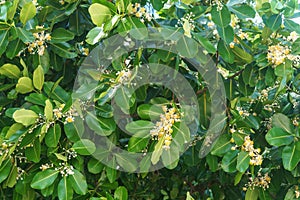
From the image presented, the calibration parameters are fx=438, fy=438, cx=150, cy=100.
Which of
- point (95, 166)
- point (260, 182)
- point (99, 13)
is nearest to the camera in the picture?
point (99, 13)

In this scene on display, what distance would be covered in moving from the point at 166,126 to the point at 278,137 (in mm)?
373

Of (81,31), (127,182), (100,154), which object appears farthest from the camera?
(127,182)

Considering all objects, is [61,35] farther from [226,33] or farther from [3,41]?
[226,33]

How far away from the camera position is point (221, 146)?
142 centimetres

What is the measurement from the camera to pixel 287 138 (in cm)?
139

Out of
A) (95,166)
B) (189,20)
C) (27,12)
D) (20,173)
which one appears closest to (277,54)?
(189,20)

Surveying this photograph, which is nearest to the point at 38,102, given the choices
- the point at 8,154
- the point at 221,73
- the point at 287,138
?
the point at 8,154

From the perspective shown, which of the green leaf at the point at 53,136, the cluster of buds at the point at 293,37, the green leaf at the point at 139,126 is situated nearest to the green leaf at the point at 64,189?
the green leaf at the point at 53,136

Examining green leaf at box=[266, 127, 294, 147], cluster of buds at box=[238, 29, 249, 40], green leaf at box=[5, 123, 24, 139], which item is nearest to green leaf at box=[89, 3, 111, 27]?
green leaf at box=[5, 123, 24, 139]

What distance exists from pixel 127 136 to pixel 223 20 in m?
0.52

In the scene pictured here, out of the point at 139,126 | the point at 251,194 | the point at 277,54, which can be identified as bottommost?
the point at 251,194

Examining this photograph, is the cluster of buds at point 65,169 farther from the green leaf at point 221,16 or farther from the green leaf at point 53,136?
the green leaf at point 221,16

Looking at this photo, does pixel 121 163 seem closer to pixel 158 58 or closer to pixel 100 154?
pixel 100 154

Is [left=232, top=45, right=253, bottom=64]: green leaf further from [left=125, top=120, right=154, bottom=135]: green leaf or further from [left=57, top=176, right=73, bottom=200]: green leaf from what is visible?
[left=57, top=176, right=73, bottom=200]: green leaf
